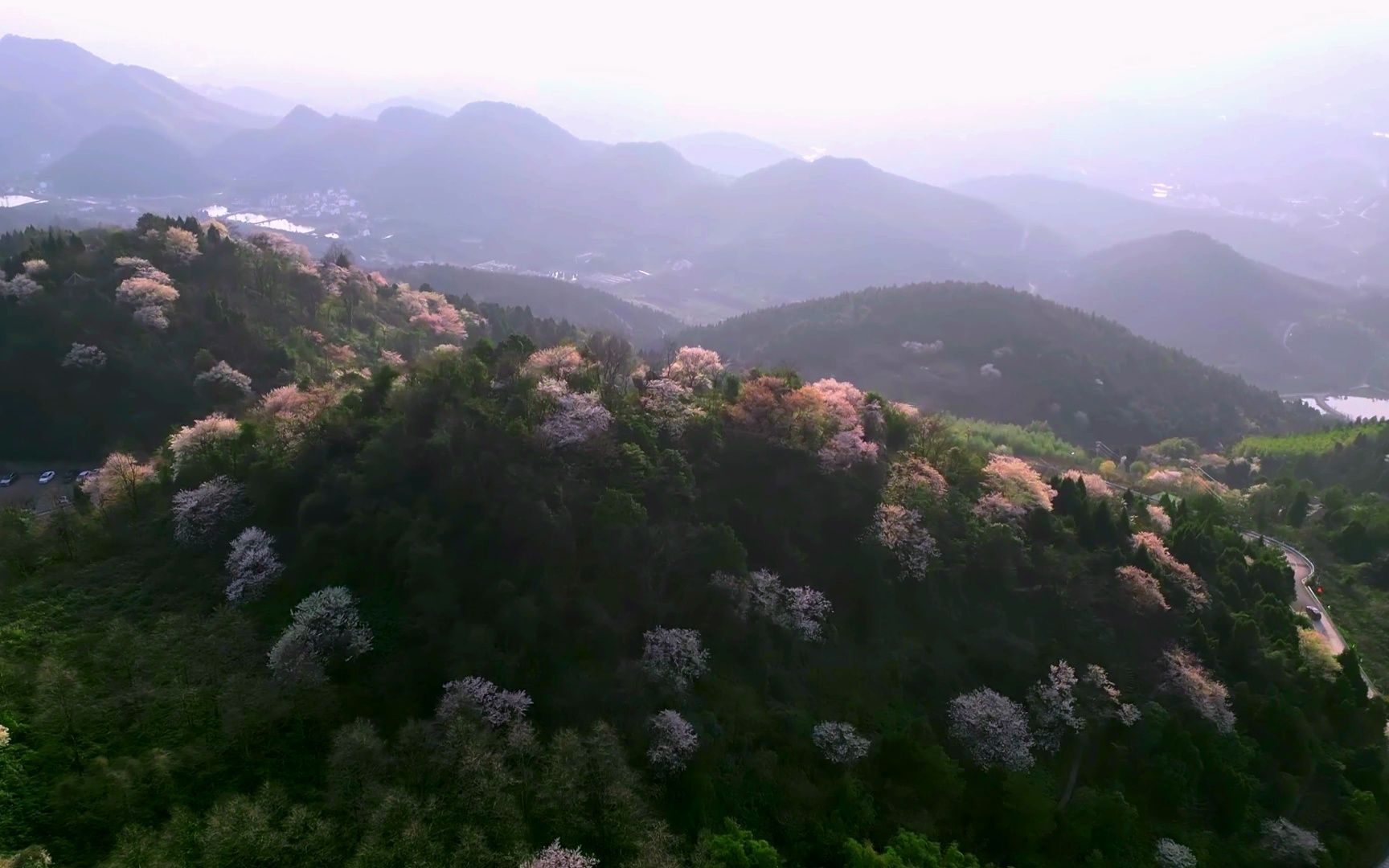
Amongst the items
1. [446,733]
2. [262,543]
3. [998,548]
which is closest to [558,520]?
[446,733]

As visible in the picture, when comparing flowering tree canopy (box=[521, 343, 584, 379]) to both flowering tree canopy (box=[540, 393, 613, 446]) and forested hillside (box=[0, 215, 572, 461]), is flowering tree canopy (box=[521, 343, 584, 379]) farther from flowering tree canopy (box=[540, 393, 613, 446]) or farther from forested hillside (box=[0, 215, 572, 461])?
forested hillside (box=[0, 215, 572, 461])

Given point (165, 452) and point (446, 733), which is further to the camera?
point (165, 452)

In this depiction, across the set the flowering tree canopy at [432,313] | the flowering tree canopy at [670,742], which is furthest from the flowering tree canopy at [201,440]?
the flowering tree canopy at [432,313]

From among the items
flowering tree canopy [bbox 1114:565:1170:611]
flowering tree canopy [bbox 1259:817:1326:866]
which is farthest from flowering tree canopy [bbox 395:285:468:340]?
flowering tree canopy [bbox 1259:817:1326:866]

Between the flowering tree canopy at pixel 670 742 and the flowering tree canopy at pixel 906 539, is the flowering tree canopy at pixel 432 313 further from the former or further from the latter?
the flowering tree canopy at pixel 670 742

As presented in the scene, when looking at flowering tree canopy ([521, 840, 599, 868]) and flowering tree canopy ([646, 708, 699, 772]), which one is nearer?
flowering tree canopy ([521, 840, 599, 868])

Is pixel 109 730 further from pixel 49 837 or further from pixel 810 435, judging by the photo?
pixel 810 435
